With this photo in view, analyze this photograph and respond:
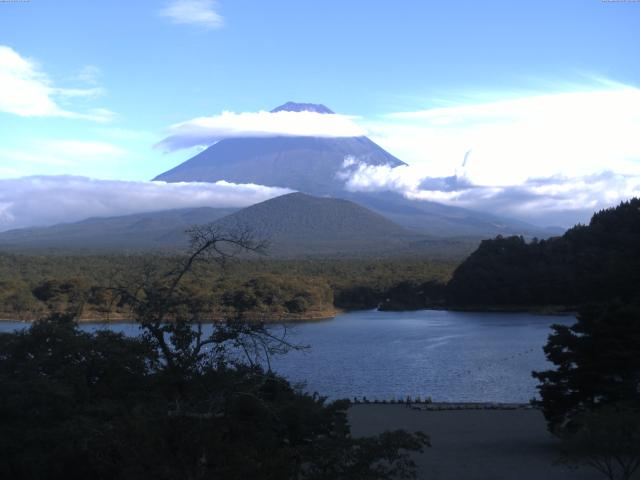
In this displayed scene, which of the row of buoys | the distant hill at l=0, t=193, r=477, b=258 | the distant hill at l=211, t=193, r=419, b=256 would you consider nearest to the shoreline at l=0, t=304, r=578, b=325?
the row of buoys

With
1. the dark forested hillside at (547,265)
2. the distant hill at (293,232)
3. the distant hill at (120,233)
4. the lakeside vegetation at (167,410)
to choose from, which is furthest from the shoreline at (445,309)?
the distant hill at (120,233)

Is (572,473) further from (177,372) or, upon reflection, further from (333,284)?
(333,284)

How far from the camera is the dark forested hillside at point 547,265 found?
45594 millimetres

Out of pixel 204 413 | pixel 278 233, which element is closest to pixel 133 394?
pixel 204 413

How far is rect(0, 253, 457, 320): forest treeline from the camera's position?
131 ft

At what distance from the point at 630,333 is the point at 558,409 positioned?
157 cm

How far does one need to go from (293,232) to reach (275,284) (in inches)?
2568

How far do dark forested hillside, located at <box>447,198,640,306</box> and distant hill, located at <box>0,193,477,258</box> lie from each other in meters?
35.9

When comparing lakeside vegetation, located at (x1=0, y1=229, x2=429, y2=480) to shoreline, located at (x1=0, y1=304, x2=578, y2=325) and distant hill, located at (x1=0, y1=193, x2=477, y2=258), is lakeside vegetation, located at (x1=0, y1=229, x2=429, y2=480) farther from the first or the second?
distant hill, located at (x1=0, y1=193, x2=477, y2=258)

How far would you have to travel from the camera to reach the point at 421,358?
2764 centimetres

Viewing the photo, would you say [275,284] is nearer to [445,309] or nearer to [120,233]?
[445,309]

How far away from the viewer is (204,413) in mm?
5410

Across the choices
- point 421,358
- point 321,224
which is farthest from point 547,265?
point 321,224

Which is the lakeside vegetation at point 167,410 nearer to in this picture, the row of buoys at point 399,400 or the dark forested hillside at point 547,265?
the row of buoys at point 399,400
